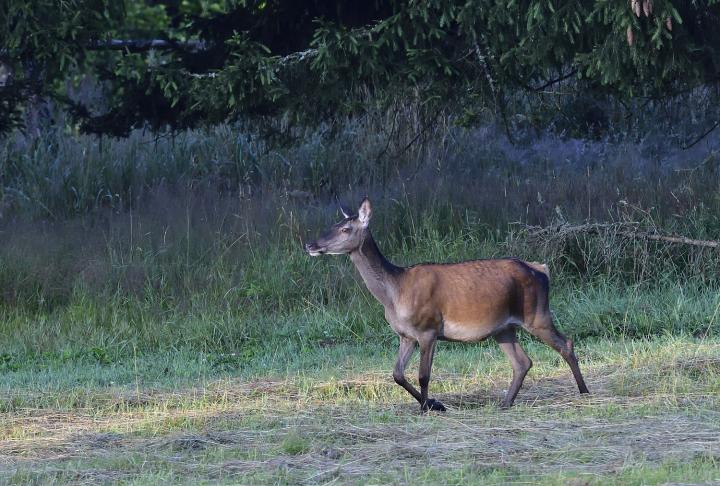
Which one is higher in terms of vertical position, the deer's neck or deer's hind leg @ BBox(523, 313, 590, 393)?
the deer's neck

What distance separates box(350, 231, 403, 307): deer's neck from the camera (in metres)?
9.59

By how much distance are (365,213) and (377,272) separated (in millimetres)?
490

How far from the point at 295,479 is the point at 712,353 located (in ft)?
14.9

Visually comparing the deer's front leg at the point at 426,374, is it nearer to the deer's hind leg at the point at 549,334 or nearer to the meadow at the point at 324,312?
the meadow at the point at 324,312

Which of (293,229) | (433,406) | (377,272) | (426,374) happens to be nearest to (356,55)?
(293,229)

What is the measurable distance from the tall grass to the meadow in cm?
4

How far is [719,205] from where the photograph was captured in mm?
14766

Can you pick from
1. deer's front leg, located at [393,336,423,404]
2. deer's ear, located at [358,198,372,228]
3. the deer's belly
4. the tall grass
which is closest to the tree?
the tall grass

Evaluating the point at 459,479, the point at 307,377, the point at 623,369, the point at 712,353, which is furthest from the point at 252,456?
the point at 712,353

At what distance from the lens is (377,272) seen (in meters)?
9.70

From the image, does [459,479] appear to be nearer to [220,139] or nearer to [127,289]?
[127,289]

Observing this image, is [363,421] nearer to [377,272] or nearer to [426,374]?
[426,374]

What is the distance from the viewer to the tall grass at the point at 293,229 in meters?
12.8

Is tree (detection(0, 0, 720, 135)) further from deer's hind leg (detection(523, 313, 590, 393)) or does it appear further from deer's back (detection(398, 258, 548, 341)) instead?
deer's hind leg (detection(523, 313, 590, 393))
